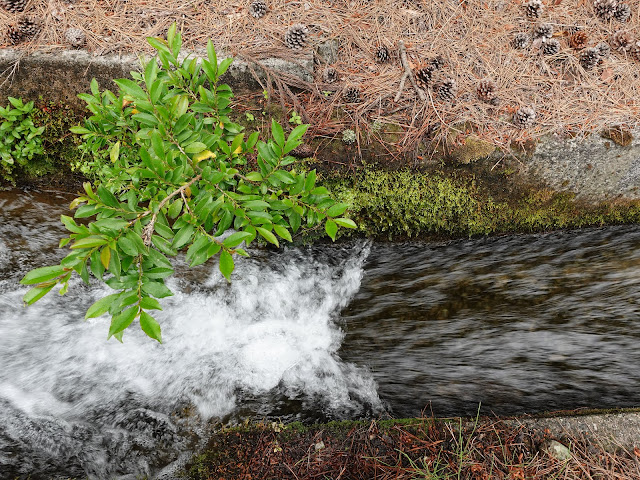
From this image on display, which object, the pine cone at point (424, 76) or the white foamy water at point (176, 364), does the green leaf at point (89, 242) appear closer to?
the white foamy water at point (176, 364)

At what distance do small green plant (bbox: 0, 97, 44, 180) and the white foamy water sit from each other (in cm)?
95

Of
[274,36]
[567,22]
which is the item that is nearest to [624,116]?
[567,22]

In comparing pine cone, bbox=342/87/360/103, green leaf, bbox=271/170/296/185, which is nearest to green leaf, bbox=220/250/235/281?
green leaf, bbox=271/170/296/185

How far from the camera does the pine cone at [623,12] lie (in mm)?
3092

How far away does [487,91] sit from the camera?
2.95 metres

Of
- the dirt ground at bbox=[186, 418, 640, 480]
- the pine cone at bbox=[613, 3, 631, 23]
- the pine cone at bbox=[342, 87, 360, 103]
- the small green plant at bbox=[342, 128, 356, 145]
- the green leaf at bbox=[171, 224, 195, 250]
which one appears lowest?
the dirt ground at bbox=[186, 418, 640, 480]

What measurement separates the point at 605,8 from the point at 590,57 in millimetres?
482

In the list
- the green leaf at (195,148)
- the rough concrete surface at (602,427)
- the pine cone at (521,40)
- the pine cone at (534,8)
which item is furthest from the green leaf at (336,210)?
the pine cone at (534,8)

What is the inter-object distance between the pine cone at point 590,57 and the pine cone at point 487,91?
78 cm

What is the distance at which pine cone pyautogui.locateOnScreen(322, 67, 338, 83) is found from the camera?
9.73 feet

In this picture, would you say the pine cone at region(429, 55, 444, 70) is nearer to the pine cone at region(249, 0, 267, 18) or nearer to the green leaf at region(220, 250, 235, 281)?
the pine cone at region(249, 0, 267, 18)

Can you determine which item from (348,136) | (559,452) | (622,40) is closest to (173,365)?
(348,136)

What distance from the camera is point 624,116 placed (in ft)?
9.59

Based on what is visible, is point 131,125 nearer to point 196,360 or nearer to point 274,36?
point 274,36
